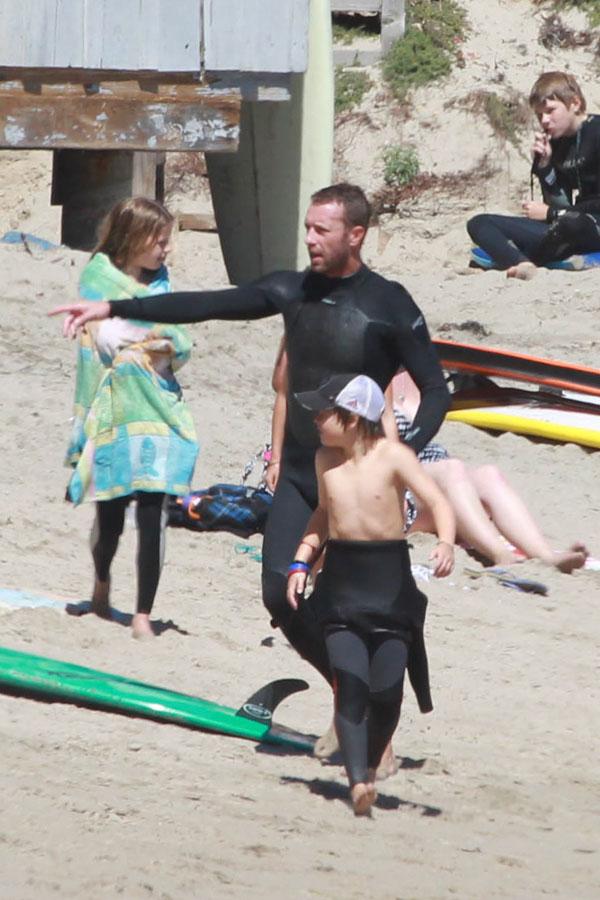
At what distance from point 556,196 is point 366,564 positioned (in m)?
8.10

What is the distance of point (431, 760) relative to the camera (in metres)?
5.72

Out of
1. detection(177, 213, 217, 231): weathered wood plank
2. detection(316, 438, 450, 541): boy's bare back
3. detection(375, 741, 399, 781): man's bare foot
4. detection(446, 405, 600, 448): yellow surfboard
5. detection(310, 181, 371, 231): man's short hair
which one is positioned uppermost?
detection(310, 181, 371, 231): man's short hair

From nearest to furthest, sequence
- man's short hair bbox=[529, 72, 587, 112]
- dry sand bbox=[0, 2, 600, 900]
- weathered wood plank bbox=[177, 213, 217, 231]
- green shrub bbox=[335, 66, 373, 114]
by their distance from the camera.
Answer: dry sand bbox=[0, 2, 600, 900] < man's short hair bbox=[529, 72, 587, 112] < weathered wood plank bbox=[177, 213, 217, 231] < green shrub bbox=[335, 66, 373, 114]

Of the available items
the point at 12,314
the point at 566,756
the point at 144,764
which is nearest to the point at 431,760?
the point at 566,756

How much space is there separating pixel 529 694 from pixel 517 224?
7208 mm

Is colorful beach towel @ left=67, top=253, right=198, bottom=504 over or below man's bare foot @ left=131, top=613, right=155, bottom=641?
over

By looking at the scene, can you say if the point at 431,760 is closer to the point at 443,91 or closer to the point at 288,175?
the point at 288,175

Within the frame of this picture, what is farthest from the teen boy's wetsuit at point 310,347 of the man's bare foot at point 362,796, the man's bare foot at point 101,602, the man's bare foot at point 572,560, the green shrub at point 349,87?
the green shrub at point 349,87

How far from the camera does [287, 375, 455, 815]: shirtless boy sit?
515 centimetres

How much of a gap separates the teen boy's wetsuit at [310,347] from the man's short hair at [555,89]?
6.10m

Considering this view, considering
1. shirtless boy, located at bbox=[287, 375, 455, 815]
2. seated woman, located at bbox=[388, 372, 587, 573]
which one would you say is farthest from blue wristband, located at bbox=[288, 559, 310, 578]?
seated woman, located at bbox=[388, 372, 587, 573]

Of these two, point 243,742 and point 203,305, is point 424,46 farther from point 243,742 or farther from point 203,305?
point 243,742

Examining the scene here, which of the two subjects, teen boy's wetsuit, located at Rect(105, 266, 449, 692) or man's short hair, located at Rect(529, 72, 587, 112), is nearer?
teen boy's wetsuit, located at Rect(105, 266, 449, 692)

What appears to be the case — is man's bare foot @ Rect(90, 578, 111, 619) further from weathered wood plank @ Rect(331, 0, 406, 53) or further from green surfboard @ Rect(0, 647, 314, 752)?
weathered wood plank @ Rect(331, 0, 406, 53)
